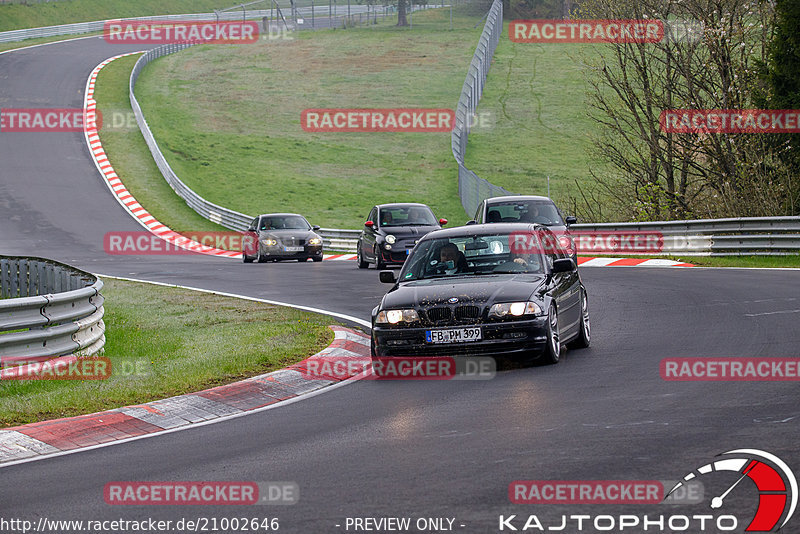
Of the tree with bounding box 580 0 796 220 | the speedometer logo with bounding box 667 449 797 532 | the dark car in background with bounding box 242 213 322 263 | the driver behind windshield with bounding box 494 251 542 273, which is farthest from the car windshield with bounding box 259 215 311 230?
the speedometer logo with bounding box 667 449 797 532

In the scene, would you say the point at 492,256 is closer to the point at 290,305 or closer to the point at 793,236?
the point at 290,305

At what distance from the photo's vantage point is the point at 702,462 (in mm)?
A: 6359

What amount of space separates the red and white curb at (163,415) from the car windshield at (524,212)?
10920mm

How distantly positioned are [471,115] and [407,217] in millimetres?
37644

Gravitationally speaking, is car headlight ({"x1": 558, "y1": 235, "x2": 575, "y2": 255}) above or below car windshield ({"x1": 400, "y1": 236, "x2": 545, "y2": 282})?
below

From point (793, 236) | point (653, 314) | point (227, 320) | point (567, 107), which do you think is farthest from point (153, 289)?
point (567, 107)

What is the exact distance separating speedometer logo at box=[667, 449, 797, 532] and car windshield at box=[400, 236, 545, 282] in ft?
18.1

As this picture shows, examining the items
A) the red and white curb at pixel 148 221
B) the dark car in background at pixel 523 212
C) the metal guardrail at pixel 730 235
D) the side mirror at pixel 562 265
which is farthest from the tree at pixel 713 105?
the side mirror at pixel 562 265

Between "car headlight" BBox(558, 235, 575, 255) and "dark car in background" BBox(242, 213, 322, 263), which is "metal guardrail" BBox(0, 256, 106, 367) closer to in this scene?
"car headlight" BBox(558, 235, 575, 255)

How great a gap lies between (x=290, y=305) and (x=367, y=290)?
253 centimetres

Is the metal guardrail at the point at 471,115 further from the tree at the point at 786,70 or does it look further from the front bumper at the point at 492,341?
the front bumper at the point at 492,341

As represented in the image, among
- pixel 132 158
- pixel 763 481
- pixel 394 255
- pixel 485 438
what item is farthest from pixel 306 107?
pixel 763 481

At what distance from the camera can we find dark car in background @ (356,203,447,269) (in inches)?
1037

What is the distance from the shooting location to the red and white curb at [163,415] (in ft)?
27.6
